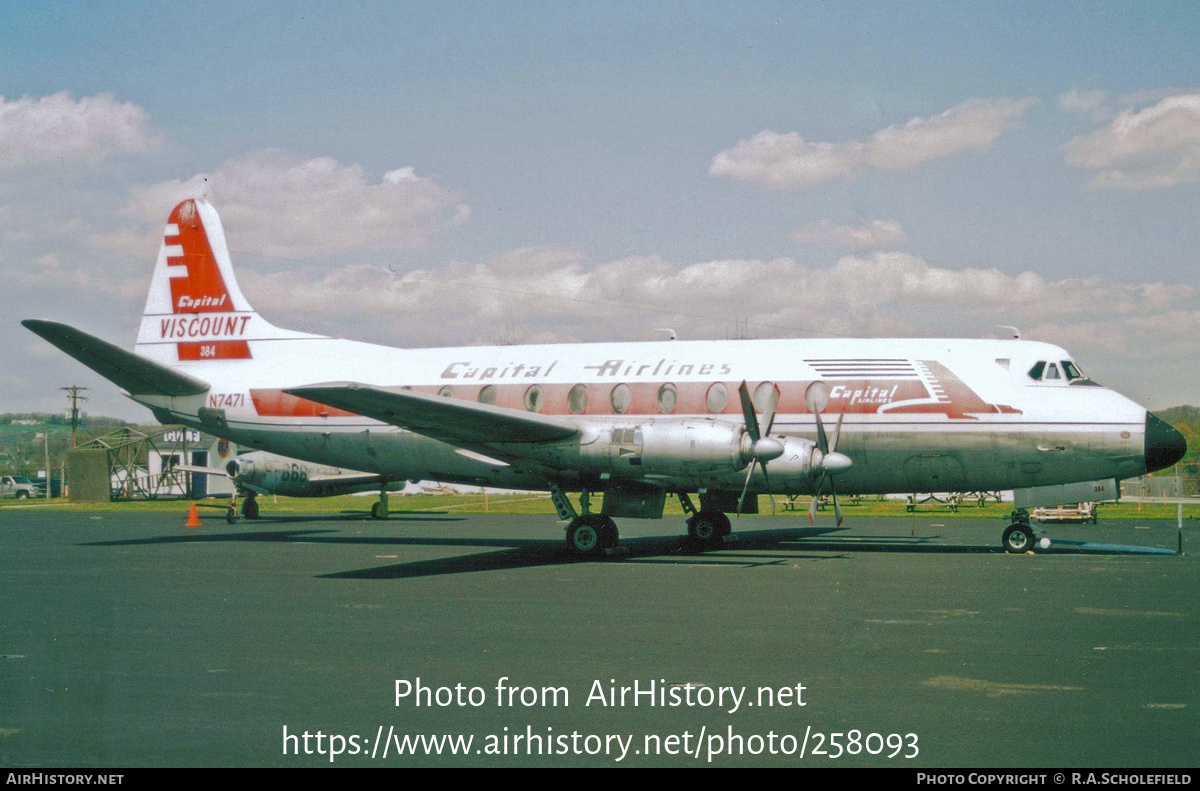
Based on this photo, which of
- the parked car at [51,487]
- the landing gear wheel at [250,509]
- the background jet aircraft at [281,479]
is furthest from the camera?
the parked car at [51,487]

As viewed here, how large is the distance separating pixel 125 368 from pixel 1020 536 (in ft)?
69.7

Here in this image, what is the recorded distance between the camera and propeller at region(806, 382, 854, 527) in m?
19.4

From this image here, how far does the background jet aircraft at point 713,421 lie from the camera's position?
63.9 ft

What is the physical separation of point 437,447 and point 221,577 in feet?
21.1

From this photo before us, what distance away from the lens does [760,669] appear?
9219 mm

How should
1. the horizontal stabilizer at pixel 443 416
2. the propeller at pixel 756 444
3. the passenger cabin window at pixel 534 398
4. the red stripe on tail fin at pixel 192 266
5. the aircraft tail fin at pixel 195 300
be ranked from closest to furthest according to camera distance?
the horizontal stabilizer at pixel 443 416, the propeller at pixel 756 444, the passenger cabin window at pixel 534 398, the aircraft tail fin at pixel 195 300, the red stripe on tail fin at pixel 192 266

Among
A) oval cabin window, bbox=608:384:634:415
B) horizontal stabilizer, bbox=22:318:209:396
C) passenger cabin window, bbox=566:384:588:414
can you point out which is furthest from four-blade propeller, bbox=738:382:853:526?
horizontal stabilizer, bbox=22:318:209:396

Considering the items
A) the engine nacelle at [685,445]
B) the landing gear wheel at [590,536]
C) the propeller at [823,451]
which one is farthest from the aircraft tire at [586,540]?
the propeller at [823,451]

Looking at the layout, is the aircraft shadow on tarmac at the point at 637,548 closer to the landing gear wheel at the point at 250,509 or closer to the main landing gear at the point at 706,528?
the main landing gear at the point at 706,528

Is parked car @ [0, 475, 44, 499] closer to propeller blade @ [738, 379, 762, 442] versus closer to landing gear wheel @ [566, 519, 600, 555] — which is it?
landing gear wheel @ [566, 519, 600, 555]

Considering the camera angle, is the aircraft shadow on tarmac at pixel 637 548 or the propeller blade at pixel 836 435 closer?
the aircraft shadow on tarmac at pixel 637 548

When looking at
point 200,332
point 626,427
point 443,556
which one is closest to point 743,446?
point 626,427

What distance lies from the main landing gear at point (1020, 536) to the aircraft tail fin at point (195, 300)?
61.0ft

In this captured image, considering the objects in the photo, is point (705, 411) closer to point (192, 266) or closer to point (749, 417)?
point (749, 417)
